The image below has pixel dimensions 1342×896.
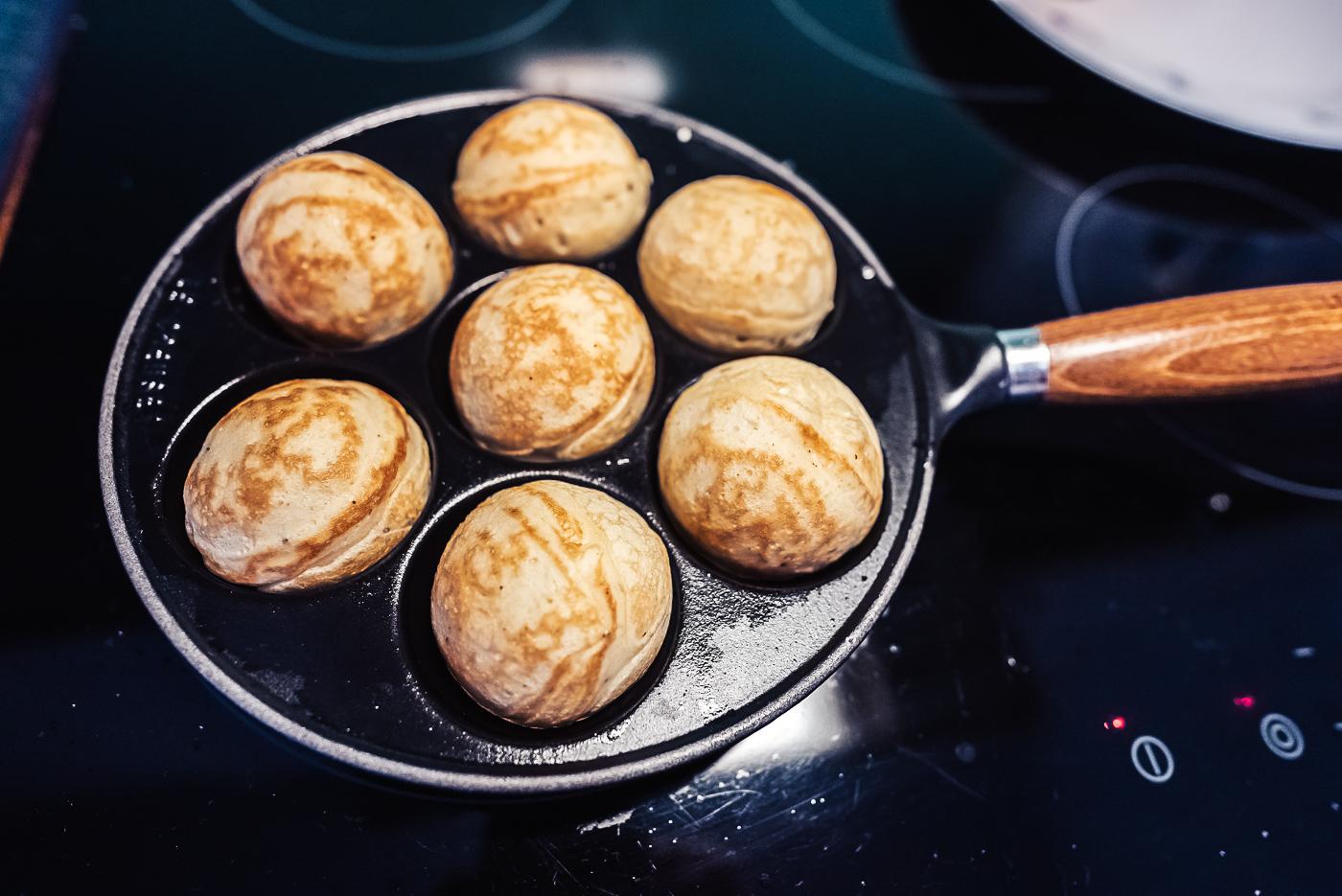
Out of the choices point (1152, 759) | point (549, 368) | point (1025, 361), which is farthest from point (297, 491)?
point (1152, 759)

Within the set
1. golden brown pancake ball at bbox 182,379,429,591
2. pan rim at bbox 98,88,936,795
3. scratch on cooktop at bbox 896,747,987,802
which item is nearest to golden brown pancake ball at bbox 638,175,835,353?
pan rim at bbox 98,88,936,795

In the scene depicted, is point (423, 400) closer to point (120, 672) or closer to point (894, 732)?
point (120, 672)

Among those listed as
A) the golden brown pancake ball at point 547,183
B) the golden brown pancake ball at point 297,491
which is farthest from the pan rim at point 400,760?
the golden brown pancake ball at point 547,183

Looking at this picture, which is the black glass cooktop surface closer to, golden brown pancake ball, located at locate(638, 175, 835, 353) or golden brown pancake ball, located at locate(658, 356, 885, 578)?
golden brown pancake ball, located at locate(658, 356, 885, 578)

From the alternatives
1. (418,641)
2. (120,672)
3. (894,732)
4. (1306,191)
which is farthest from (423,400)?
(1306,191)

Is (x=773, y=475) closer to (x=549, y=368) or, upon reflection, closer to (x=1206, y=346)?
(x=549, y=368)

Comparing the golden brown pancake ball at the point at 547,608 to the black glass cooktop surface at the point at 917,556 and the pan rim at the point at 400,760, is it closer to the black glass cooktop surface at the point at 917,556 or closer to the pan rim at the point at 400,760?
the pan rim at the point at 400,760
